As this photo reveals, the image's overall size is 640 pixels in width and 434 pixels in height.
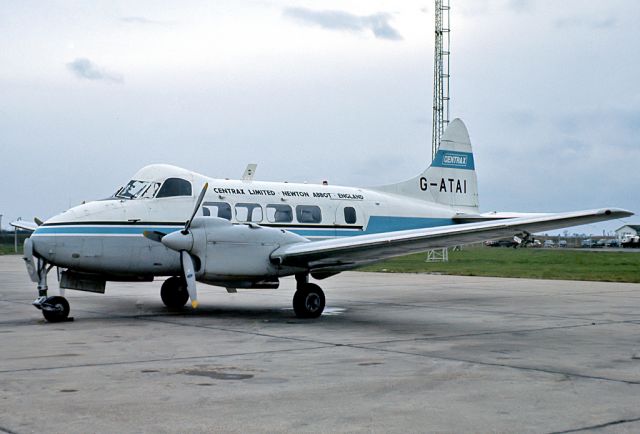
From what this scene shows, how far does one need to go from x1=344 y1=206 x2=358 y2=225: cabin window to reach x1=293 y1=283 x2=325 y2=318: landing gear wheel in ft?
11.9

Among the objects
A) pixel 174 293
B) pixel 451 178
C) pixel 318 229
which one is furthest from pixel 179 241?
pixel 451 178

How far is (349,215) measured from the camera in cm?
1945

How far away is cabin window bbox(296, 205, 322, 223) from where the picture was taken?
60.7 feet

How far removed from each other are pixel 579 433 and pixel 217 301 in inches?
579

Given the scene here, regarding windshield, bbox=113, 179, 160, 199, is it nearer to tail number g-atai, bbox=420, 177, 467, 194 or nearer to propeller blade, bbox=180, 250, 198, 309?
propeller blade, bbox=180, 250, 198, 309

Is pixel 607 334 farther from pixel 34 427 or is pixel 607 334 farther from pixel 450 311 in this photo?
pixel 34 427

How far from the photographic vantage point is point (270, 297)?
71.6 feet

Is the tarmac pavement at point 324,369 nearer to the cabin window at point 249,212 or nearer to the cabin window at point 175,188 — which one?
the cabin window at point 249,212

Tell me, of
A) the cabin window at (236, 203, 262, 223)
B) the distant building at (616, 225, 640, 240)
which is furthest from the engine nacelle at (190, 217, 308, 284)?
the distant building at (616, 225, 640, 240)

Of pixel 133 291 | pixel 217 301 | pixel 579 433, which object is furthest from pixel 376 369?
pixel 133 291

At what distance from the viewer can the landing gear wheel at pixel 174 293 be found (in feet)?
60.7

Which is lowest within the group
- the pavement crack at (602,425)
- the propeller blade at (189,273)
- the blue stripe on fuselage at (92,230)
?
the pavement crack at (602,425)

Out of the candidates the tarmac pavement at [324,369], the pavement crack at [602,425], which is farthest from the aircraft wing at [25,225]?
the pavement crack at [602,425]

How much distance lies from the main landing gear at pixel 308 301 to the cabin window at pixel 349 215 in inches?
142
